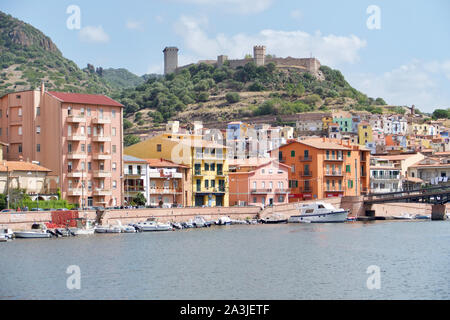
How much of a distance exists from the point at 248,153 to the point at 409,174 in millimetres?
28200

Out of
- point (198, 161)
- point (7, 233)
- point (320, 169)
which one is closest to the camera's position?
point (7, 233)

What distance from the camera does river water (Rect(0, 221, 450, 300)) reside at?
133ft

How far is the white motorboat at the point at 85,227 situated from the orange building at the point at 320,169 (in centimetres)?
3909

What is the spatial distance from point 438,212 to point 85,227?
174ft

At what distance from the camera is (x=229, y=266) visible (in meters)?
50.2

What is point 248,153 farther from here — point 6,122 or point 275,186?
point 6,122

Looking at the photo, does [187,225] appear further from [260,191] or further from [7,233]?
[7,233]

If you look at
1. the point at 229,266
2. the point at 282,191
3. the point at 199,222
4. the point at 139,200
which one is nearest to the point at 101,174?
the point at 139,200

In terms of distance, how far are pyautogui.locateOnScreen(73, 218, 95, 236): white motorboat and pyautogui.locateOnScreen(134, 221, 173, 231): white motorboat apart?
15.7 ft
